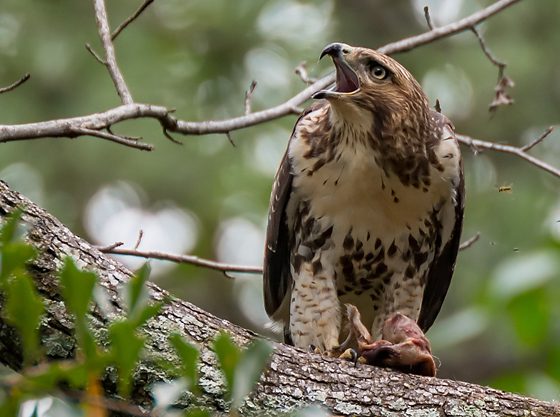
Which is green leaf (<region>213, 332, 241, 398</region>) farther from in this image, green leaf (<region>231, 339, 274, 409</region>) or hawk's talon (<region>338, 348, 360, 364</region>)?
hawk's talon (<region>338, 348, 360, 364</region>)

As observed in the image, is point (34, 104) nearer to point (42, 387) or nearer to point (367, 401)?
point (367, 401)

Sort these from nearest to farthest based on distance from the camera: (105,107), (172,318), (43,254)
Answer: (43,254) → (172,318) → (105,107)

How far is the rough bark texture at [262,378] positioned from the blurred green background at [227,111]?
4.19 metres

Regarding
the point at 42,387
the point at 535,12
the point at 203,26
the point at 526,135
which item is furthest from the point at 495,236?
the point at 42,387

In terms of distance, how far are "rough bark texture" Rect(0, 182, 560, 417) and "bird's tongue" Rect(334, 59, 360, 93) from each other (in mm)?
1368

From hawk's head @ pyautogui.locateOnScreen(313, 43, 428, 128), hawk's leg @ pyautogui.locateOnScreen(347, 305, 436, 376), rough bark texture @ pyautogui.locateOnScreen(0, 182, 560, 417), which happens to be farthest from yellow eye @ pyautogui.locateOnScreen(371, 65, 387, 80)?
rough bark texture @ pyautogui.locateOnScreen(0, 182, 560, 417)

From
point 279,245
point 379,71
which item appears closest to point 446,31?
point 379,71

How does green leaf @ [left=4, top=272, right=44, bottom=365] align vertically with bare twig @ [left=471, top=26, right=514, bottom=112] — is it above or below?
below

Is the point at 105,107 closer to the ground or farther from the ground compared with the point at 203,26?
closer to the ground

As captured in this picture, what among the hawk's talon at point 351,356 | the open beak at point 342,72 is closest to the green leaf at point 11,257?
the hawk's talon at point 351,356

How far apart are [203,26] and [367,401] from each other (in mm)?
5712

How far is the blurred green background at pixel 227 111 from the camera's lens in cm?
789

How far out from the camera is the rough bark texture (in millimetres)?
2842

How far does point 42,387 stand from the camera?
142 cm
